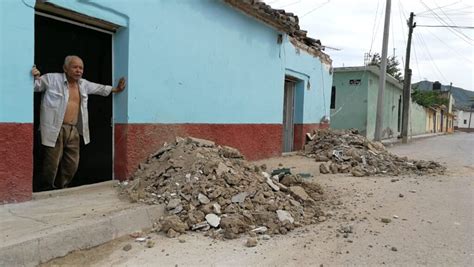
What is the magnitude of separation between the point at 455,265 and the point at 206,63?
502cm

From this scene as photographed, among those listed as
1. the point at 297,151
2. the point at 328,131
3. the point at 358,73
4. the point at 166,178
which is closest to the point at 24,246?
the point at 166,178

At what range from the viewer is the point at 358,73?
20.4 meters

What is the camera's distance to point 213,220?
439 cm

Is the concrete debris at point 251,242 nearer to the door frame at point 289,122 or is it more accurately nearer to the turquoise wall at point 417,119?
the door frame at point 289,122

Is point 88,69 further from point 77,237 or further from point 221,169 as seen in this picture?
point 77,237

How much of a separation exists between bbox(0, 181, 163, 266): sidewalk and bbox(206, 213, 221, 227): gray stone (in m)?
0.57

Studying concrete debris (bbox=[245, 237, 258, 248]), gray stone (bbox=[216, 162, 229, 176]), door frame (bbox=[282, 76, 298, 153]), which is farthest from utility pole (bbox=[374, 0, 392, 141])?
concrete debris (bbox=[245, 237, 258, 248])

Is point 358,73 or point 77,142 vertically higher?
point 358,73

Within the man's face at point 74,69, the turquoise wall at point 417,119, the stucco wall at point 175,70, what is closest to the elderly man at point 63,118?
the man's face at point 74,69

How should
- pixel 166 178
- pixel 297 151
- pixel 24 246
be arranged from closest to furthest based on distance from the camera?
pixel 24 246
pixel 166 178
pixel 297 151

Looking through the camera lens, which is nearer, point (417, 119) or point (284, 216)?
point (284, 216)

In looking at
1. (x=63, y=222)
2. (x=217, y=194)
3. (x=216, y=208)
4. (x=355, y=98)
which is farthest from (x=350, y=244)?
(x=355, y=98)

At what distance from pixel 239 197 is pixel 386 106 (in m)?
22.8

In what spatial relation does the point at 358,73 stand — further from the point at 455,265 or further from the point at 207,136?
the point at 455,265
